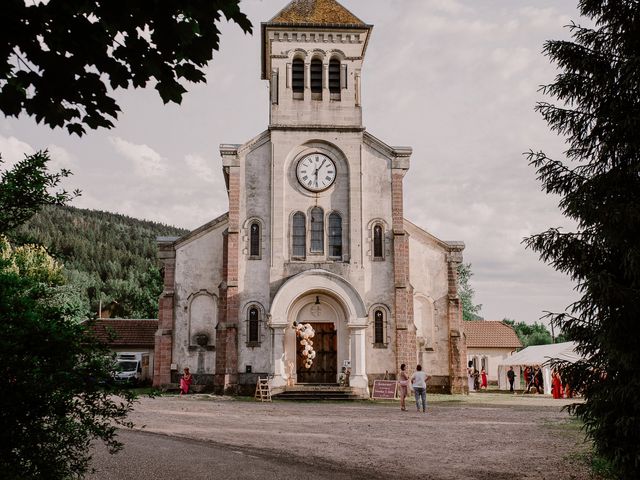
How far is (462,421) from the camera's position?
19.5m

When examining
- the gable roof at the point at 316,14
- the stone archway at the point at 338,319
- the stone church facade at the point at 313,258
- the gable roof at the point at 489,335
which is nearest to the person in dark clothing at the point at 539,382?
the stone church facade at the point at 313,258

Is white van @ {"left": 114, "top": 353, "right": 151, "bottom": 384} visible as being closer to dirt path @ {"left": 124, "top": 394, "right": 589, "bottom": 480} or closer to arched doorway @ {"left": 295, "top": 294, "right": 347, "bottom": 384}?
arched doorway @ {"left": 295, "top": 294, "right": 347, "bottom": 384}

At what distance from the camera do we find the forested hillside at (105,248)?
90.9 m

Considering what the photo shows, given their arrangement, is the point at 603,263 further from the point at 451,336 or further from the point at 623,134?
the point at 451,336

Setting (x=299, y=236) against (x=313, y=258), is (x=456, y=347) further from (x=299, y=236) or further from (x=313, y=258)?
(x=299, y=236)

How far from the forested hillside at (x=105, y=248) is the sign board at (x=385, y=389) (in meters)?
50.2

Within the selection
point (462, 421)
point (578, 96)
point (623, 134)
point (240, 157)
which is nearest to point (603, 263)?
point (623, 134)

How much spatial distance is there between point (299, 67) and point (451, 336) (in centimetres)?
1507

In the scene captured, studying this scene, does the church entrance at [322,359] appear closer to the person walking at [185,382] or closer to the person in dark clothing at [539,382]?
the person walking at [185,382]

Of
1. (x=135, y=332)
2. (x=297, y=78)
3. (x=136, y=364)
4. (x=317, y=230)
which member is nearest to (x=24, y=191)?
(x=317, y=230)

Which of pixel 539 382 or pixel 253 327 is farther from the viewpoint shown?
pixel 539 382

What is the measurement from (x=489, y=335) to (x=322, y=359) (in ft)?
97.3

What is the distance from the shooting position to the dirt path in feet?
38.7

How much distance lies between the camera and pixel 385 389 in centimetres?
2820
